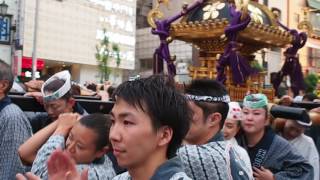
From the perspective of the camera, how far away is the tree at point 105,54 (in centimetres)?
2872

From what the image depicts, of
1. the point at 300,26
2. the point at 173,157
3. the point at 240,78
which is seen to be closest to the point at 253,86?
the point at 240,78

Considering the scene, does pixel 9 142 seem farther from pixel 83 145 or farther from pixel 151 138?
pixel 151 138

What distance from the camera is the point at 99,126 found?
7.67ft

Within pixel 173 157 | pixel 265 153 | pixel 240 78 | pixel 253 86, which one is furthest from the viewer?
pixel 253 86

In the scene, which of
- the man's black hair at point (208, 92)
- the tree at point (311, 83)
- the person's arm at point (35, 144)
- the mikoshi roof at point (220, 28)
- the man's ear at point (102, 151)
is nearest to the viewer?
the man's ear at point (102, 151)

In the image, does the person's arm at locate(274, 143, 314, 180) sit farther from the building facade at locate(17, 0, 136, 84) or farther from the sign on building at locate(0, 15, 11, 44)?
the building facade at locate(17, 0, 136, 84)

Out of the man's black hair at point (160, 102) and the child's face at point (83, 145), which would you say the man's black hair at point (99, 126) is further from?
the man's black hair at point (160, 102)

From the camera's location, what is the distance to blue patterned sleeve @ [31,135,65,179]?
7.28 ft

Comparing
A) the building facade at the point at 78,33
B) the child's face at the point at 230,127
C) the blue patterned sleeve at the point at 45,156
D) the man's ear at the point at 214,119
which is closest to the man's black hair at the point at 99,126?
Result: the blue patterned sleeve at the point at 45,156

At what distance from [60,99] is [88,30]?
2792 cm

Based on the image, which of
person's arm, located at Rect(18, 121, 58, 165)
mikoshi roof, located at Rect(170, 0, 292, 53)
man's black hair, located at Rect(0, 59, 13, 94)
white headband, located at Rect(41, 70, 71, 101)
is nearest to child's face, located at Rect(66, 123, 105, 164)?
person's arm, located at Rect(18, 121, 58, 165)

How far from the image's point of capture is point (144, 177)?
167cm

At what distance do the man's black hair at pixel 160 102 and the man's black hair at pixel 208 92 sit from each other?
715 millimetres

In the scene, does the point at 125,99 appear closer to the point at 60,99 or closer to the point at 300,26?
the point at 60,99
